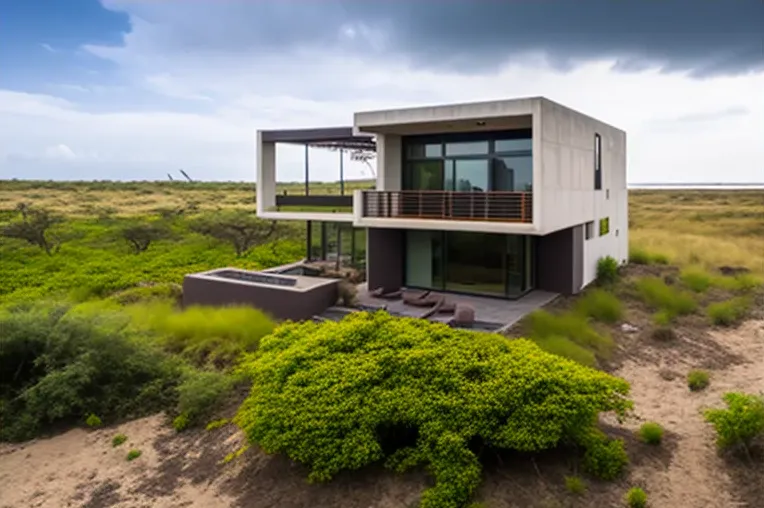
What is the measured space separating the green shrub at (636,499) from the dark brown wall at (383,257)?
1168 cm

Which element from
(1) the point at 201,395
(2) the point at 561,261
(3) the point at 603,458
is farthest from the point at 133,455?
(2) the point at 561,261

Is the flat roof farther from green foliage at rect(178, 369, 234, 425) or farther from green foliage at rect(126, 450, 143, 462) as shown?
green foliage at rect(126, 450, 143, 462)

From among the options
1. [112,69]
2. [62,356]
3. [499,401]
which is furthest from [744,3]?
[112,69]

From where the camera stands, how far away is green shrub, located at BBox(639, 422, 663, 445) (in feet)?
29.2

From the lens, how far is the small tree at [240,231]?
30.5m

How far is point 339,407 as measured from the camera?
820 cm

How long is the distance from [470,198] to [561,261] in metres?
4.22

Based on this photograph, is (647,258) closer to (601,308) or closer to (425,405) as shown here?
(601,308)

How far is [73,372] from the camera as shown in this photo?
38.6 feet

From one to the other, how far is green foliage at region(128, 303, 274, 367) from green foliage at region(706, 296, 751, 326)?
12142 millimetres

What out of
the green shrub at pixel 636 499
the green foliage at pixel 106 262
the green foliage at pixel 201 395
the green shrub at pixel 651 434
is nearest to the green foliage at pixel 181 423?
the green foliage at pixel 201 395

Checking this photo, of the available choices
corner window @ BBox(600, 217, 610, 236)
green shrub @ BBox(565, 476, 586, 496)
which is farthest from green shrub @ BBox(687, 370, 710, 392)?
corner window @ BBox(600, 217, 610, 236)

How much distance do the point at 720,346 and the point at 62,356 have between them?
15.1 m

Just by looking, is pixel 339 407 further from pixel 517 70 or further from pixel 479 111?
pixel 517 70
